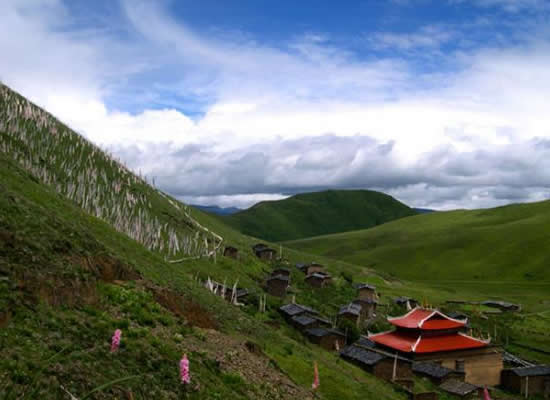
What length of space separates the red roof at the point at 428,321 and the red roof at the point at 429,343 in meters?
1.20

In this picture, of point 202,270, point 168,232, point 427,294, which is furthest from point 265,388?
point 427,294

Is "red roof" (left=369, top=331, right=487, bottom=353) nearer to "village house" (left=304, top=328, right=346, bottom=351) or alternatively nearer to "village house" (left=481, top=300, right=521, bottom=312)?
"village house" (left=304, top=328, right=346, bottom=351)

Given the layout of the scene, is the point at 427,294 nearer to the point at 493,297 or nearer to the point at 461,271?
the point at 493,297

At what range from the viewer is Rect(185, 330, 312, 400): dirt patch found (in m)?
18.5

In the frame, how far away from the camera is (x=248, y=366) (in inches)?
791

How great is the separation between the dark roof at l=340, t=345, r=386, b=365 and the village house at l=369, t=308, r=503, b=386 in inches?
308

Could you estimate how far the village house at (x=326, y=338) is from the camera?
49375 millimetres

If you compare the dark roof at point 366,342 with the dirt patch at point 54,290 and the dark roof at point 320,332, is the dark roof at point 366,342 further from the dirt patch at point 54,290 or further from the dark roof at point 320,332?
the dirt patch at point 54,290

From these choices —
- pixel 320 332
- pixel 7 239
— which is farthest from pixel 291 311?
pixel 7 239

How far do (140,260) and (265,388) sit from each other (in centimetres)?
1893

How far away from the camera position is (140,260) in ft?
113

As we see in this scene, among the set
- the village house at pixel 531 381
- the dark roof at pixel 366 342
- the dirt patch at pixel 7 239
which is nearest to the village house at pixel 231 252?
the dark roof at pixel 366 342

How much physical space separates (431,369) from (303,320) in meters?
14.4

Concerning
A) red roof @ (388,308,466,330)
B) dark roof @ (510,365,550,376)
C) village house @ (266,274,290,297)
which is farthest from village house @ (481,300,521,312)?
village house @ (266,274,290,297)
